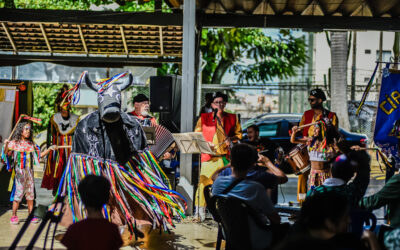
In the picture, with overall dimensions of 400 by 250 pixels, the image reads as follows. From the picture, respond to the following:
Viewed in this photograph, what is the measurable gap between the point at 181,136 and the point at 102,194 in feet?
13.8

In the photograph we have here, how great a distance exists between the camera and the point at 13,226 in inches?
343

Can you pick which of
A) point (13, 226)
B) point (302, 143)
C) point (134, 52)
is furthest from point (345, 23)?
point (13, 226)

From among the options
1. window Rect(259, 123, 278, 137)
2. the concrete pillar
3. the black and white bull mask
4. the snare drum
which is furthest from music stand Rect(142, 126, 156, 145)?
window Rect(259, 123, 278, 137)

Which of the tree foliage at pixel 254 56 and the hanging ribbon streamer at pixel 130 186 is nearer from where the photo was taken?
the hanging ribbon streamer at pixel 130 186

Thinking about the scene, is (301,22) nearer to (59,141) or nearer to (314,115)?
(314,115)

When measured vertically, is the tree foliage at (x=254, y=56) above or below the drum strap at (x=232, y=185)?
above

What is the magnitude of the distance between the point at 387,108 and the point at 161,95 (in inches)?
162

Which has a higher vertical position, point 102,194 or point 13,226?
point 102,194

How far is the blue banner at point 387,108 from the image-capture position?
8.88 meters

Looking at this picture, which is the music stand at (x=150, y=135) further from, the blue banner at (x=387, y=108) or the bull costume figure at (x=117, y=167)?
the blue banner at (x=387, y=108)

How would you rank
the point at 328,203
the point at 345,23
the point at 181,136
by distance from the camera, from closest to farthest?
the point at 328,203
the point at 181,136
the point at 345,23

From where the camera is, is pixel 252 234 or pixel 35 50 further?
pixel 35 50

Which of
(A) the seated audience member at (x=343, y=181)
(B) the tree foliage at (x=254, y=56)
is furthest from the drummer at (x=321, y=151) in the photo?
(B) the tree foliage at (x=254, y=56)

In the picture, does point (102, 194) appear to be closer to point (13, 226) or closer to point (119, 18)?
point (13, 226)
